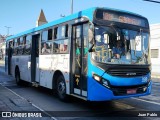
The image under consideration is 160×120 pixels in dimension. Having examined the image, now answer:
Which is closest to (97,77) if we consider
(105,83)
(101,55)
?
(105,83)

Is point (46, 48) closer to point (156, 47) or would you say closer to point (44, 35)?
point (44, 35)

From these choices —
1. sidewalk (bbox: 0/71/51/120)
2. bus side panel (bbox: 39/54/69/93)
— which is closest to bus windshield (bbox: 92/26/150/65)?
bus side panel (bbox: 39/54/69/93)

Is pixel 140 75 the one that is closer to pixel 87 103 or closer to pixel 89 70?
pixel 89 70

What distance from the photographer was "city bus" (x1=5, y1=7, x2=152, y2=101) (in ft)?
27.0

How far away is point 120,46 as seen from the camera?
8.64 meters

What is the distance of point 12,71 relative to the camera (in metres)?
18.0

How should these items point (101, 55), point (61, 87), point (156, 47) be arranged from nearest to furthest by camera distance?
point (101, 55) < point (61, 87) < point (156, 47)

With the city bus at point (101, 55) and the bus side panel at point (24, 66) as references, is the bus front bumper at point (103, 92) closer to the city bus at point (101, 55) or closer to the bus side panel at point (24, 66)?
the city bus at point (101, 55)

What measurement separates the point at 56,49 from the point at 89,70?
2948mm

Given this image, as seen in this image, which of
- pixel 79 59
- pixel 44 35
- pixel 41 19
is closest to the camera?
pixel 79 59

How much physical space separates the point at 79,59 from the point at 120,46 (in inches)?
56.3

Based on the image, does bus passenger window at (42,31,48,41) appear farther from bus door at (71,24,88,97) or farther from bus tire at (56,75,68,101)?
bus door at (71,24,88,97)

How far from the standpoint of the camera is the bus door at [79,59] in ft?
28.6

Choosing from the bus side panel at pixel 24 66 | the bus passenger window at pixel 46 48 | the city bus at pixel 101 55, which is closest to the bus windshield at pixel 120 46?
the city bus at pixel 101 55
